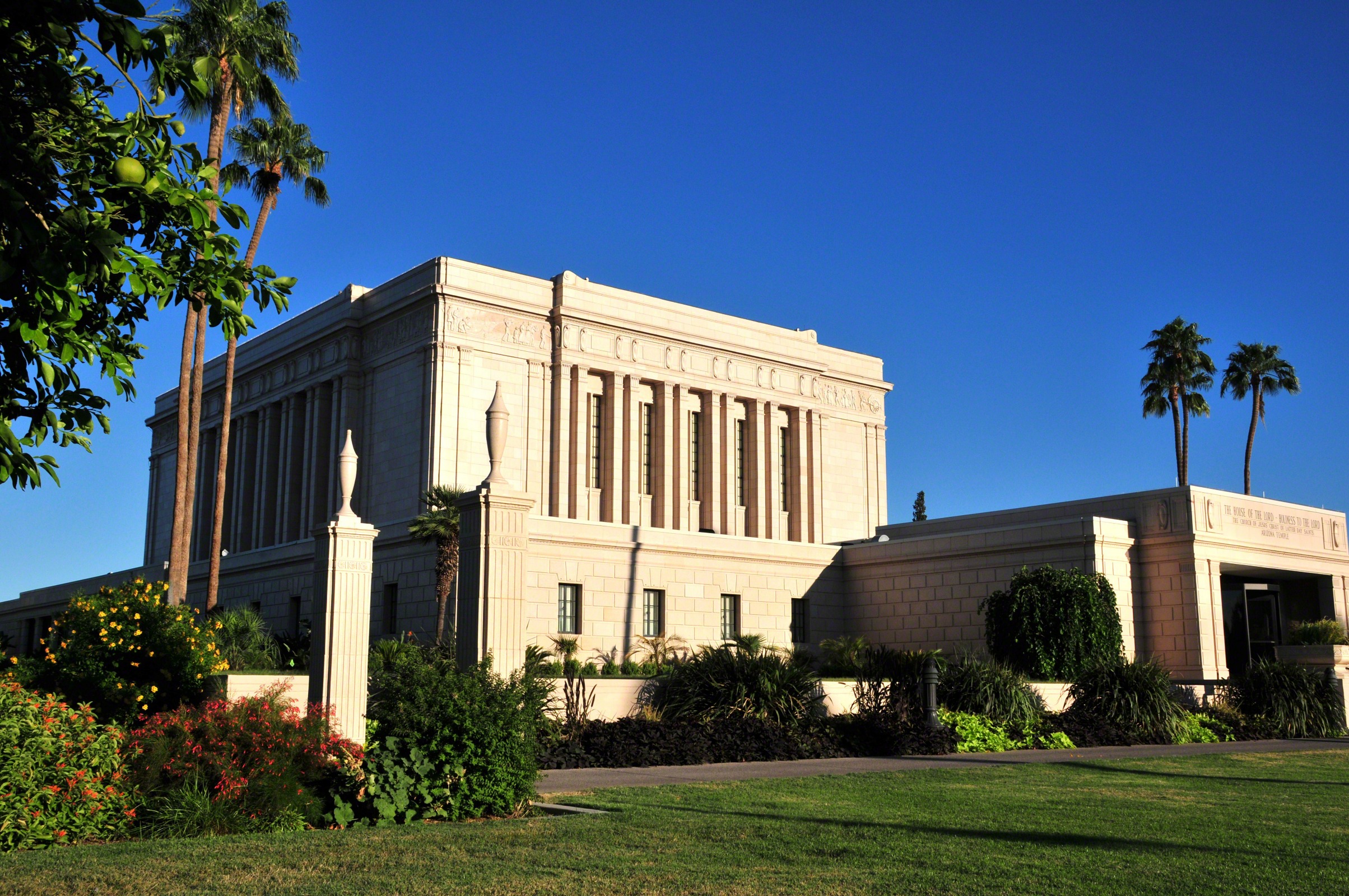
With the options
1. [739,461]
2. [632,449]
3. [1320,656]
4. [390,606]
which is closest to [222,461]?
[390,606]

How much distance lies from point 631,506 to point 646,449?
3.09 meters

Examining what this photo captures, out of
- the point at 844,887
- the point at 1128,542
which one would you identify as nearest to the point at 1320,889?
the point at 844,887

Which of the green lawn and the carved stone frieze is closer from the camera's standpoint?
the green lawn

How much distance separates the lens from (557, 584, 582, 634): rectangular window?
32656 millimetres

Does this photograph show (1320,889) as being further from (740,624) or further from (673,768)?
(740,624)

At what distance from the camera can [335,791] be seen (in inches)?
466

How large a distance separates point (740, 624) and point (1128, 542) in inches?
442

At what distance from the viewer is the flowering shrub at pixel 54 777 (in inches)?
393

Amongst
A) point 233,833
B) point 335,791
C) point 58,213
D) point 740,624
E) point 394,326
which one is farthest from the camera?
point 394,326

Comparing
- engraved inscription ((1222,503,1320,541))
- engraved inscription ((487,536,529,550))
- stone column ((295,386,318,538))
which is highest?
stone column ((295,386,318,538))

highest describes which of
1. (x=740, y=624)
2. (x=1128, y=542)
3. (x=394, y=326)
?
(x=394, y=326)

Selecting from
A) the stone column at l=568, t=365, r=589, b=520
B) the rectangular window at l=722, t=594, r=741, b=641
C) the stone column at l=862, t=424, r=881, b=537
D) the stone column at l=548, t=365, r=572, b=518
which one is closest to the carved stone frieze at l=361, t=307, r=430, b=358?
the stone column at l=548, t=365, r=572, b=518

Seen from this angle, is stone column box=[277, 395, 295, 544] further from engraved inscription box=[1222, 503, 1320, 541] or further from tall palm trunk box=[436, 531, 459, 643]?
engraved inscription box=[1222, 503, 1320, 541]

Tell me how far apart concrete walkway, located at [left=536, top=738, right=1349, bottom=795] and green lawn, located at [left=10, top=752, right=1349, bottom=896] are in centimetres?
185
